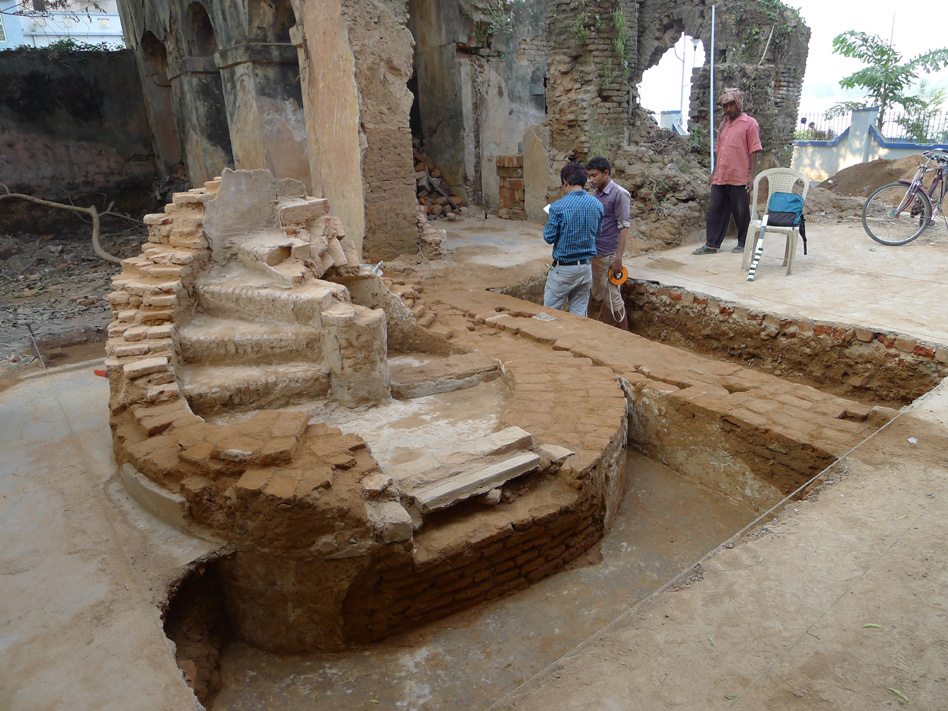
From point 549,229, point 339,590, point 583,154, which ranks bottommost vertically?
point 339,590

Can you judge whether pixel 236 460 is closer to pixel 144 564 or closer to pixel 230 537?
pixel 230 537

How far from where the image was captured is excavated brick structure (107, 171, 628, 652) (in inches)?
106

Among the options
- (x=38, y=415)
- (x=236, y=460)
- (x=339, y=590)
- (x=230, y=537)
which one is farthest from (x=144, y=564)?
(x=38, y=415)

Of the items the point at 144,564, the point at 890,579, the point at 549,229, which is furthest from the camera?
the point at 549,229

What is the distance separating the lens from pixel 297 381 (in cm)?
386

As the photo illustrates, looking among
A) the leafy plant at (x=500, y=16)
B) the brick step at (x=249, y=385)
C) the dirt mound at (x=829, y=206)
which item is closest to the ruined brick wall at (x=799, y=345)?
the brick step at (x=249, y=385)

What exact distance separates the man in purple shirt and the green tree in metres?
16.2

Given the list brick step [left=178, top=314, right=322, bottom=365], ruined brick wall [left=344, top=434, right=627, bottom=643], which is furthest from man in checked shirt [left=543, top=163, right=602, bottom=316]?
ruined brick wall [left=344, top=434, right=627, bottom=643]

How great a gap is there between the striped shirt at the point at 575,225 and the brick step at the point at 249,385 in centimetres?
233

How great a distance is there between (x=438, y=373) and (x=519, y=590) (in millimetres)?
1769

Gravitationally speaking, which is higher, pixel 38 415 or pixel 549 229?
pixel 549 229

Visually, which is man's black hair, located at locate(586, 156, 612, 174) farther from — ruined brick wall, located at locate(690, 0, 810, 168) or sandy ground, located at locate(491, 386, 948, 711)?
ruined brick wall, located at locate(690, 0, 810, 168)

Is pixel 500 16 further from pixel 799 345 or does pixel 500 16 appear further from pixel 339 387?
pixel 339 387

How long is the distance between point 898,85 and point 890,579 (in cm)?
1992
